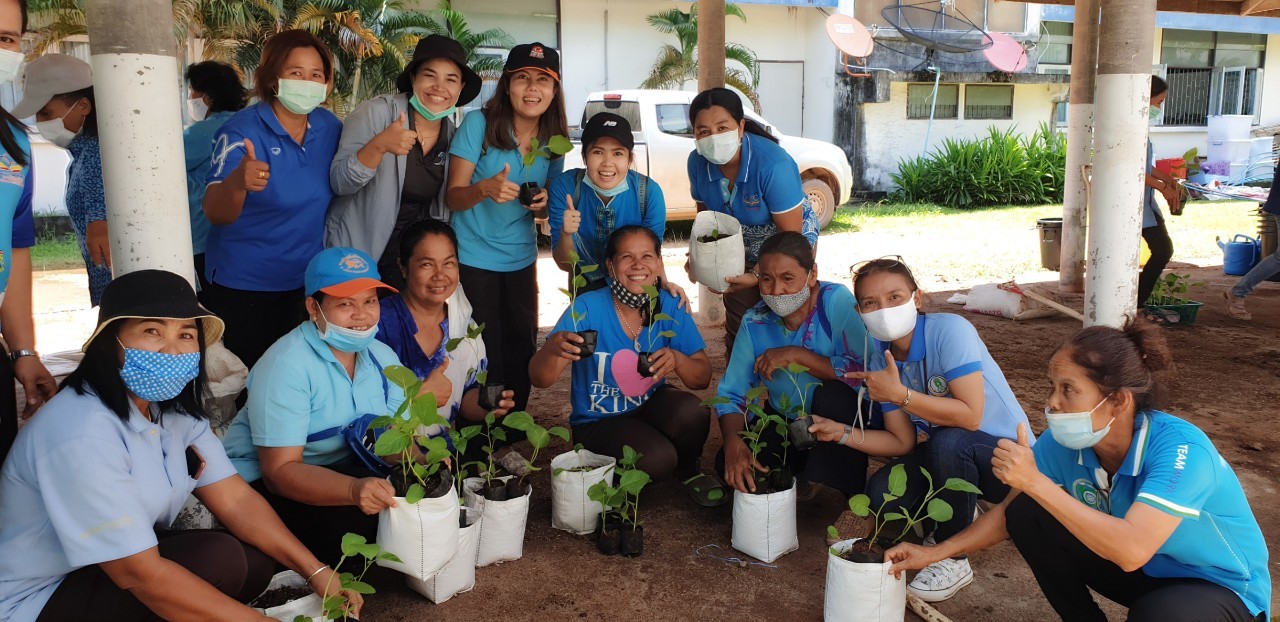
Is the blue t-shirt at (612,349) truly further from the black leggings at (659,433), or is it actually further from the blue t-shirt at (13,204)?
the blue t-shirt at (13,204)

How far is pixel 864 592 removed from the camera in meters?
2.80

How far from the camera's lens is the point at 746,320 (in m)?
3.82

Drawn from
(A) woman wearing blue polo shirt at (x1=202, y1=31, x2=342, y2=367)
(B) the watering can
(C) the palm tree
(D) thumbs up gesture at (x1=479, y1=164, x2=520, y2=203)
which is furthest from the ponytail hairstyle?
(C) the palm tree

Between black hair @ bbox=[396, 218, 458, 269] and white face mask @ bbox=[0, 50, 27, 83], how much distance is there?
132cm

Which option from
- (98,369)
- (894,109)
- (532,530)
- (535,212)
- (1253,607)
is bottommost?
(532,530)

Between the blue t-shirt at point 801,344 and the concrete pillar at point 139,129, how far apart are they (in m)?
2.06

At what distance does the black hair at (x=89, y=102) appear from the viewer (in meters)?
4.19

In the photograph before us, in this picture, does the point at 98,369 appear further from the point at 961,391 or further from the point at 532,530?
the point at 961,391

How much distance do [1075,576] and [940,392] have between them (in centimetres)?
79

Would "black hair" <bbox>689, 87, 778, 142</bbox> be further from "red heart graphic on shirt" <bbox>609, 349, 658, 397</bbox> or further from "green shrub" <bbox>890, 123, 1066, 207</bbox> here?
"green shrub" <bbox>890, 123, 1066, 207</bbox>

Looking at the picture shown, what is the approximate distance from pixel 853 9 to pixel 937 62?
184 centimetres

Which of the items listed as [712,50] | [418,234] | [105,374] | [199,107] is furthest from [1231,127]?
[105,374]

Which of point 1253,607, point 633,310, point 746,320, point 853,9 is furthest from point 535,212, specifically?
point 853,9

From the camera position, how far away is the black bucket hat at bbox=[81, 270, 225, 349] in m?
2.26
